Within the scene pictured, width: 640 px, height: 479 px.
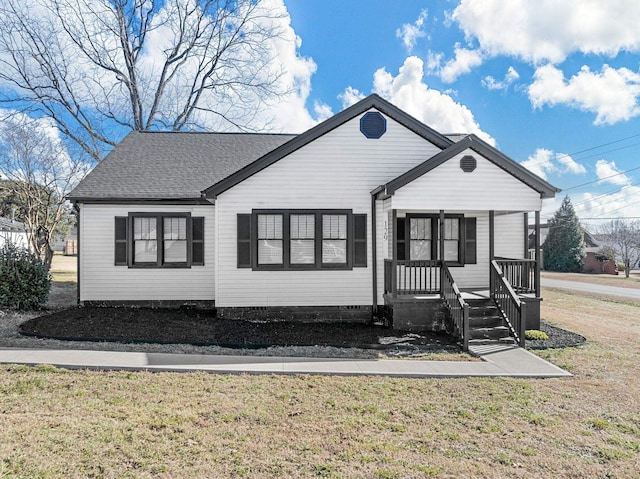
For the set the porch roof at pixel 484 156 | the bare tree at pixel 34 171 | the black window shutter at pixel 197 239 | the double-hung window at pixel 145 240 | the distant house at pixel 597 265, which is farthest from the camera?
the distant house at pixel 597 265

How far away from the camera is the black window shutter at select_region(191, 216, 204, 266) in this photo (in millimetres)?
12102

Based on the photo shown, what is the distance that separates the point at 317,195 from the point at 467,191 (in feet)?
12.3

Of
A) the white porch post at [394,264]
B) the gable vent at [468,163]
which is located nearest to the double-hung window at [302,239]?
the white porch post at [394,264]

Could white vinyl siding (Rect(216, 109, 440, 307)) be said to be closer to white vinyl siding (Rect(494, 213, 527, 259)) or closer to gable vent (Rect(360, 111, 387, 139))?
gable vent (Rect(360, 111, 387, 139))

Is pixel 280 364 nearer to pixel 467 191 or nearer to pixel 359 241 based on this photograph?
pixel 359 241

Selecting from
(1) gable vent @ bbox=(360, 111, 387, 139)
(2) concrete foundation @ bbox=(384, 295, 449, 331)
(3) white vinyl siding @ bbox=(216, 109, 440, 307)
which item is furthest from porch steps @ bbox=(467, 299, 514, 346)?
(1) gable vent @ bbox=(360, 111, 387, 139)

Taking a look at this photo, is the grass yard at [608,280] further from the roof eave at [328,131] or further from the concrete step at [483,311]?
the roof eave at [328,131]

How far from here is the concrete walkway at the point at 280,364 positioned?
6.66 metres

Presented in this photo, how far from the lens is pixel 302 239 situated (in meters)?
11.1

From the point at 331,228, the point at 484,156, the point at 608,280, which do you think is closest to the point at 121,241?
the point at 331,228

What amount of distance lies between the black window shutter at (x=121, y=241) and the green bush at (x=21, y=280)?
2.04 m

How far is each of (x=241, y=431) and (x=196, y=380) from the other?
1919 mm

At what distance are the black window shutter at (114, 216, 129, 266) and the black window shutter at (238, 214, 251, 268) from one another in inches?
139

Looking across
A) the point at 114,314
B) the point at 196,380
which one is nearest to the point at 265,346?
the point at 196,380
